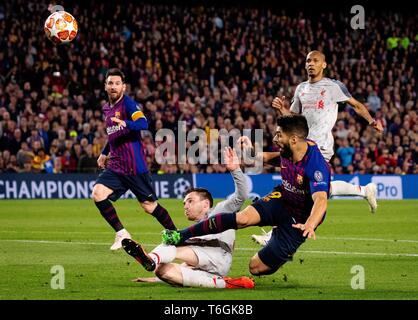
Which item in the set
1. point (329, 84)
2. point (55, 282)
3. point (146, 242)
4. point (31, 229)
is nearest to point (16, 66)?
point (31, 229)

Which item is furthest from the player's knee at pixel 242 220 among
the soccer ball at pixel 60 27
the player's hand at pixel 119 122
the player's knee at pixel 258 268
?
the soccer ball at pixel 60 27

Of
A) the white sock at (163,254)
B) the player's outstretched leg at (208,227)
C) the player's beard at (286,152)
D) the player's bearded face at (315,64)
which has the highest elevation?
the player's bearded face at (315,64)

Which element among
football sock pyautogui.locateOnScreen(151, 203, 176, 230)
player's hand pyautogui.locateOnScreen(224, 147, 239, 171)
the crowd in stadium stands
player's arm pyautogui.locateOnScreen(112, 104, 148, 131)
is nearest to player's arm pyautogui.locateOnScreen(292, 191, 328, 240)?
player's hand pyautogui.locateOnScreen(224, 147, 239, 171)

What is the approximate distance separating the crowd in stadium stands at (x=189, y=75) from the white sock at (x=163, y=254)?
16590 millimetres

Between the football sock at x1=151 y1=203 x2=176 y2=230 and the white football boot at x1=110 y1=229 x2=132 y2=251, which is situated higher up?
the football sock at x1=151 y1=203 x2=176 y2=230

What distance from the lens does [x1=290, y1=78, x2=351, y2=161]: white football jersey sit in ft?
41.5

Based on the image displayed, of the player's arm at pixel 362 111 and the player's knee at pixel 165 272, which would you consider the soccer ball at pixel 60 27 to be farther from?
the player's knee at pixel 165 272

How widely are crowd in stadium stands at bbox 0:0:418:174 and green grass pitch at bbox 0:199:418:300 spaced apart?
Answer: 5460 millimetres

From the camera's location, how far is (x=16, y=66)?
27.9 m

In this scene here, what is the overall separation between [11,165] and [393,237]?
1329 centimetres

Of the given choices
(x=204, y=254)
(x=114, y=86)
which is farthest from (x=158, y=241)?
(x=204, y=254)

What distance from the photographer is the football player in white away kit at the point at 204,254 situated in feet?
30.3

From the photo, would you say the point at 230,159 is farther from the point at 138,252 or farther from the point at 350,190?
the point at 350,190
